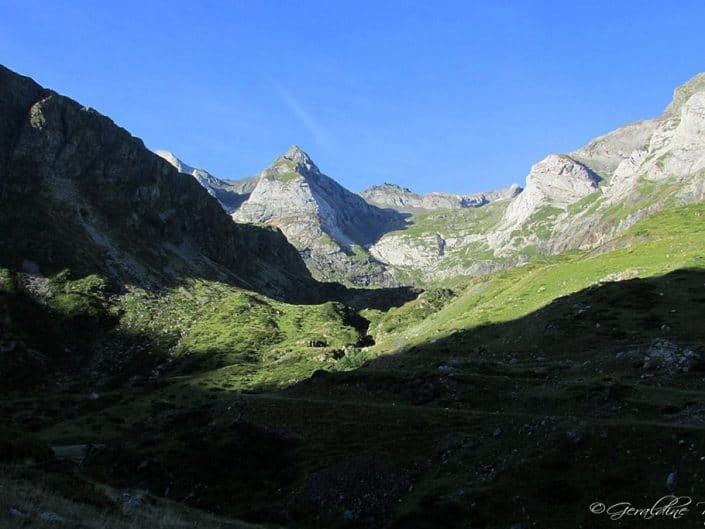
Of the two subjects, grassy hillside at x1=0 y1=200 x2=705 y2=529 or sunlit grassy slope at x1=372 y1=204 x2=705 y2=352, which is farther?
sunlit grassy slope at x1=372 y1=204 x2=705 y2=352

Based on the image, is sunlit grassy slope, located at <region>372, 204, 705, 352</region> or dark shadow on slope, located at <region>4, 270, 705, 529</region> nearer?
dark shadow on slope, located at <region>4, 270, 705, 529</region>

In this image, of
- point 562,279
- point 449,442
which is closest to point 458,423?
point 449,442

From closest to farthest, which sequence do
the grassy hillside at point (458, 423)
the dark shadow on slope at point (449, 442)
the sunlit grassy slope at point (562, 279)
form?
the dark shadow on slope at point (449, 442), the grassy hillside at point (458, 423), the sunlit grassy slope at point (562, 279)

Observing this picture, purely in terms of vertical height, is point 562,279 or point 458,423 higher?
point 562,279

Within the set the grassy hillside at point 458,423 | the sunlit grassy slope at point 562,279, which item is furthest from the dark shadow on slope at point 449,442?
the sunlit grassy slope at point 562,279

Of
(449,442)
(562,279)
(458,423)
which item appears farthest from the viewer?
(562,279)

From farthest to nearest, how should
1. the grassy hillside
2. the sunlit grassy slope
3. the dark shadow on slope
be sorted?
the sunlit grassy slope, the grassy hillside, the dark shadow on slope

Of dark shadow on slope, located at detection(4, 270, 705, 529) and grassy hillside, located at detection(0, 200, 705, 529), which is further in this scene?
grassy hillside, located at detection(0, 200, 705, 529)

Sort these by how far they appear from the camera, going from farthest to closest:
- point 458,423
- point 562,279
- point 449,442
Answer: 1. point 562,279
2. point 458,423
3. point 449,442

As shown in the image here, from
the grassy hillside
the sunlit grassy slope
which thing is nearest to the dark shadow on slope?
the grassy hillside

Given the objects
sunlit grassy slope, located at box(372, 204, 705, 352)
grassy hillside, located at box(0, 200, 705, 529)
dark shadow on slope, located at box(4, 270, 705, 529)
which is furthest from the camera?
sunlit grassy slope, located at box(372, 204, 705, 352)

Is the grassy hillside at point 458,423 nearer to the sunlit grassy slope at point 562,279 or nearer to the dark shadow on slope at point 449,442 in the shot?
the dark shadow on slope at point 449,442

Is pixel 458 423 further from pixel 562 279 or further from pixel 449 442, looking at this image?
pixel 562 279

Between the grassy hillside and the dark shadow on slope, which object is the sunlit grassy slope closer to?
the grassy hillside
